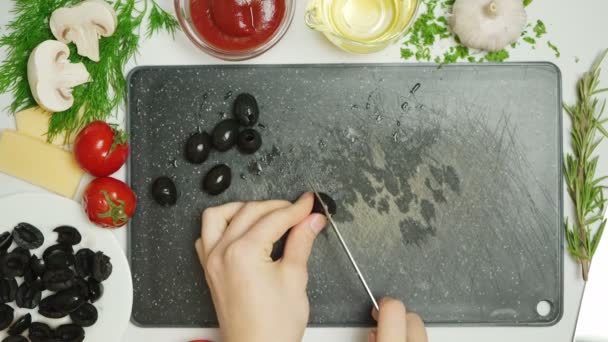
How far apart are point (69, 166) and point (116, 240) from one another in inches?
6.2

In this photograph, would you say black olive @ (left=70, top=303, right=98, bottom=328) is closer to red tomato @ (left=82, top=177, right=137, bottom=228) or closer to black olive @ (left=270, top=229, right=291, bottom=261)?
red tomato @ (left=82, top=177, right=137, bottom=228)

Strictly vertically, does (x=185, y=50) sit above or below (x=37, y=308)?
above

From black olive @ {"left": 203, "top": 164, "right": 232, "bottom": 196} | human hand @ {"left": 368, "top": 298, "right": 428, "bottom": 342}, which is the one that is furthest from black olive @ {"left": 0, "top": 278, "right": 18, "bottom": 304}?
human hand @ {"left": 368, "top": 298, "right": 428, "bottom": 342}

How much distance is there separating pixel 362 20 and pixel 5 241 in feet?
2.39

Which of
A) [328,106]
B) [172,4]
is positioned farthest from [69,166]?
[328,106]

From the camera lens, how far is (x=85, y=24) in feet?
3.37

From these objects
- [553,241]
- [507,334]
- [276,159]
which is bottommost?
[507,334]

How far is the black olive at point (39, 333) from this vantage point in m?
1.04

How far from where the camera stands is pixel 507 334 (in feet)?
3.51

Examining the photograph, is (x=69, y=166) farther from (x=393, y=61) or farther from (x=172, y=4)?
(x=393, y=61)

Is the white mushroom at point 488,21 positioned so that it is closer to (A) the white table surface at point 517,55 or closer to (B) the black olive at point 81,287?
(A) the white table surface at point 517,55

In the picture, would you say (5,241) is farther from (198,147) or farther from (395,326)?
(395,326)

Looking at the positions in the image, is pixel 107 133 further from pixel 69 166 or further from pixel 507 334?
pixel 507 334

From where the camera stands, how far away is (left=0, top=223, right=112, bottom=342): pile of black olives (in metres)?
1.03
